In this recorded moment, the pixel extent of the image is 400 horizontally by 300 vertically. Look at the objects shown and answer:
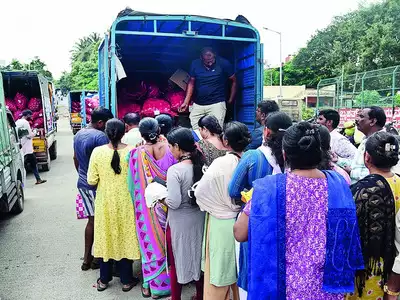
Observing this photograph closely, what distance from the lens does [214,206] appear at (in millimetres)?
2643

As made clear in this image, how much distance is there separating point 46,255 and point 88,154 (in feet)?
5.08

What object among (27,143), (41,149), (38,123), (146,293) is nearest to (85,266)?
(146,293)

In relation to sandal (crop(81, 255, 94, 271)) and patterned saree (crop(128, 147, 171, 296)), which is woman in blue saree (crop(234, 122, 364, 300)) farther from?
sandal (crop(81, 255, 94, 271))

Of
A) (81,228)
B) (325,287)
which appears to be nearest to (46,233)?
(81,228)

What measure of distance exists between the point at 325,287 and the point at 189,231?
4.56ft

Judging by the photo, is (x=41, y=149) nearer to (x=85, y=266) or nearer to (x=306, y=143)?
(x=85, y=266)

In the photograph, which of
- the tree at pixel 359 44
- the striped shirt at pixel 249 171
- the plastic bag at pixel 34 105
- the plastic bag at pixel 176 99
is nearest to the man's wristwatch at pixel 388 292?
the striped shirt at pixel 249 171

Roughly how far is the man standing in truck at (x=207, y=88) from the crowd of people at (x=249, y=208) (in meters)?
1.41

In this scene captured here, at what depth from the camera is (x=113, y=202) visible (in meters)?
3.44

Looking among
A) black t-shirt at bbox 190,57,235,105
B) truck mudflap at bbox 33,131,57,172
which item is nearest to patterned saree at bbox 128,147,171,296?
black t-shirt at bbox 190,57,235,105

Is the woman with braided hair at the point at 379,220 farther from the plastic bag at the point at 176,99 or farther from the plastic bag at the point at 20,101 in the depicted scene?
the plastic bag at the point at 20,101

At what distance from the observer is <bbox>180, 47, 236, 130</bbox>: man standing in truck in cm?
533

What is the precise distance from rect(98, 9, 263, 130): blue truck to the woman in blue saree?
336 centimetres

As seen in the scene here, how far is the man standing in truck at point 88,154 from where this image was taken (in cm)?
379
